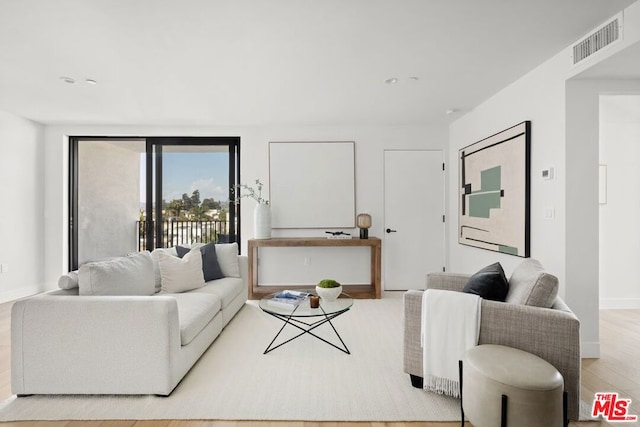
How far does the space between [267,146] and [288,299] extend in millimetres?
2769

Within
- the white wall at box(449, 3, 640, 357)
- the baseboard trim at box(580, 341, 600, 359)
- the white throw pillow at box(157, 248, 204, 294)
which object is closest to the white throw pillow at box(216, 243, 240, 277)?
the white throw pillow at box(157, 248, 204, 294)

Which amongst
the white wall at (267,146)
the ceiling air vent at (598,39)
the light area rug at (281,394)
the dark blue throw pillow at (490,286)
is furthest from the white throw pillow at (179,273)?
the ceiling air vent at (598,39)

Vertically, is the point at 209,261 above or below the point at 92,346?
above

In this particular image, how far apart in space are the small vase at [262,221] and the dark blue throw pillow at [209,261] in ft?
3.16

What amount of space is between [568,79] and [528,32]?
0.59 m

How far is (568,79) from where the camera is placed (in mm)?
2664

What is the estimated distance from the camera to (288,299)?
2961mm

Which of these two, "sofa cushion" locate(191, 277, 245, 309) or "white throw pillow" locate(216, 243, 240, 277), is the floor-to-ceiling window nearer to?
"white throw pillow" locate(216, 243, 240, 277)

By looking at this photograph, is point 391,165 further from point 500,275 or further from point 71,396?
point 71,396

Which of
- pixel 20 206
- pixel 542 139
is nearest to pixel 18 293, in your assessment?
pixel 20 206

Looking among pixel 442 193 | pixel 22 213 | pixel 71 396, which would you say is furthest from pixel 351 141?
pixel 22 213

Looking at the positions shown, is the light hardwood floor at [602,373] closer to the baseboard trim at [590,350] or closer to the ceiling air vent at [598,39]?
the baseboard trim at [590,350]

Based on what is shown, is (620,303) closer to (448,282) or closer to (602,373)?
(602,373)

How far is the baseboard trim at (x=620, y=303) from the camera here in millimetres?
3961
